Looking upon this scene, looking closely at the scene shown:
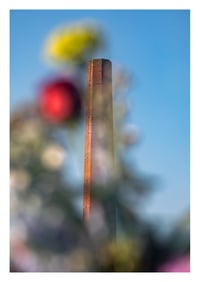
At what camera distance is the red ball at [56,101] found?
55.6 inches

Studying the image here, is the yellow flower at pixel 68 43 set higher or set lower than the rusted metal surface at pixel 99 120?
higher

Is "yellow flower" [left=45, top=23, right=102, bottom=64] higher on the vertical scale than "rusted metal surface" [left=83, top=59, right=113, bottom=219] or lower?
higher

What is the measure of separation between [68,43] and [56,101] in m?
0.17

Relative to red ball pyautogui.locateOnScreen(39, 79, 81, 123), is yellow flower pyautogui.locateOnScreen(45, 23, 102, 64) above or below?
above

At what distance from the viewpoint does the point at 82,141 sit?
4.73ft

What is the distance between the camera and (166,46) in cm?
145

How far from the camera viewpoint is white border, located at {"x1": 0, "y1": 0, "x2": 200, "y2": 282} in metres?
1.38

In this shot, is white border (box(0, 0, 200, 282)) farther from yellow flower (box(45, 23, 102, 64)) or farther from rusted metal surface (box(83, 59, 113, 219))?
rusted metal surface (box(83, 59, 113, 219))

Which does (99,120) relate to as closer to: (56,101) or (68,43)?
(56,101)

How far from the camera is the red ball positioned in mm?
1413
